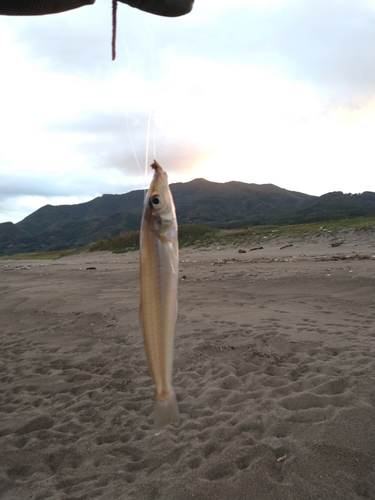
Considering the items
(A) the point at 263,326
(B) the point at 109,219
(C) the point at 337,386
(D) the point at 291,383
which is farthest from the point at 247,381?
(B) the point at 109,219

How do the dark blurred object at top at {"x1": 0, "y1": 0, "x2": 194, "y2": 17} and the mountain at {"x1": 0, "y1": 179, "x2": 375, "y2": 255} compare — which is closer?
the dark blurred object at top at {"x1": 0, "y1": 0, "x2": 194, "y2": 17}

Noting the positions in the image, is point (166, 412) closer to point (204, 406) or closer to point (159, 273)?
point (159, 273)

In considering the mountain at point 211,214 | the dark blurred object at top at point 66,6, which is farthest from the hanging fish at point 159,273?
the mountain at point 211,214

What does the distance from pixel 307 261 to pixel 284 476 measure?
12.6 meters

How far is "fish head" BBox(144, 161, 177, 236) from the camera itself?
5.21ft

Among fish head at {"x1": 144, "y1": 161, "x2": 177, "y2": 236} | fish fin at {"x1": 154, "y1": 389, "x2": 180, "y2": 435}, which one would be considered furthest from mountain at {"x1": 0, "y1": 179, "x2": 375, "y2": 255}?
fish head at {"x1": 144, "y1": 161, "x2": 177, "y2": 236}

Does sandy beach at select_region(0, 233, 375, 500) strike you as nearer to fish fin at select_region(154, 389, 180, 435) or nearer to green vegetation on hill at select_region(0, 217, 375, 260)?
fish fin at select_region(154, 389, 180, 435)

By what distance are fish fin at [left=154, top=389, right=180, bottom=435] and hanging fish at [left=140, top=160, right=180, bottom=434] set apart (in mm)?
91

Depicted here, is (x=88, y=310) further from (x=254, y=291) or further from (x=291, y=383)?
(x=291, y=383)

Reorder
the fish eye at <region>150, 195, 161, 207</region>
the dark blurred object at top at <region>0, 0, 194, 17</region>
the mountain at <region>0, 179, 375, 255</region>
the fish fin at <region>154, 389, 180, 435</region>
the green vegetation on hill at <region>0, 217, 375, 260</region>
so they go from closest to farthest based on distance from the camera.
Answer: the fish eye at <region>150, 195, 161, 207</region>
the fish fin at <region>154, 389, 180, 435</region>
the dark blurred object at top at <region>0, 0, 194, 17</region>
the green vegetation on hill at <region>0, 217, 375, 260</region>
the mountain at <region>0, 179, 375, 255</region>

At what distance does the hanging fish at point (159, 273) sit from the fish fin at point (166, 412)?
91 millimetres

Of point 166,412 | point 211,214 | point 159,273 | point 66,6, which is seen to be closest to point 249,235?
point 66,6

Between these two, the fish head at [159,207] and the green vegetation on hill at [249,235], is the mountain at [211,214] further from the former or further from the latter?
the fish head at [159,207]

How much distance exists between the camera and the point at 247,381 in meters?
4.89
